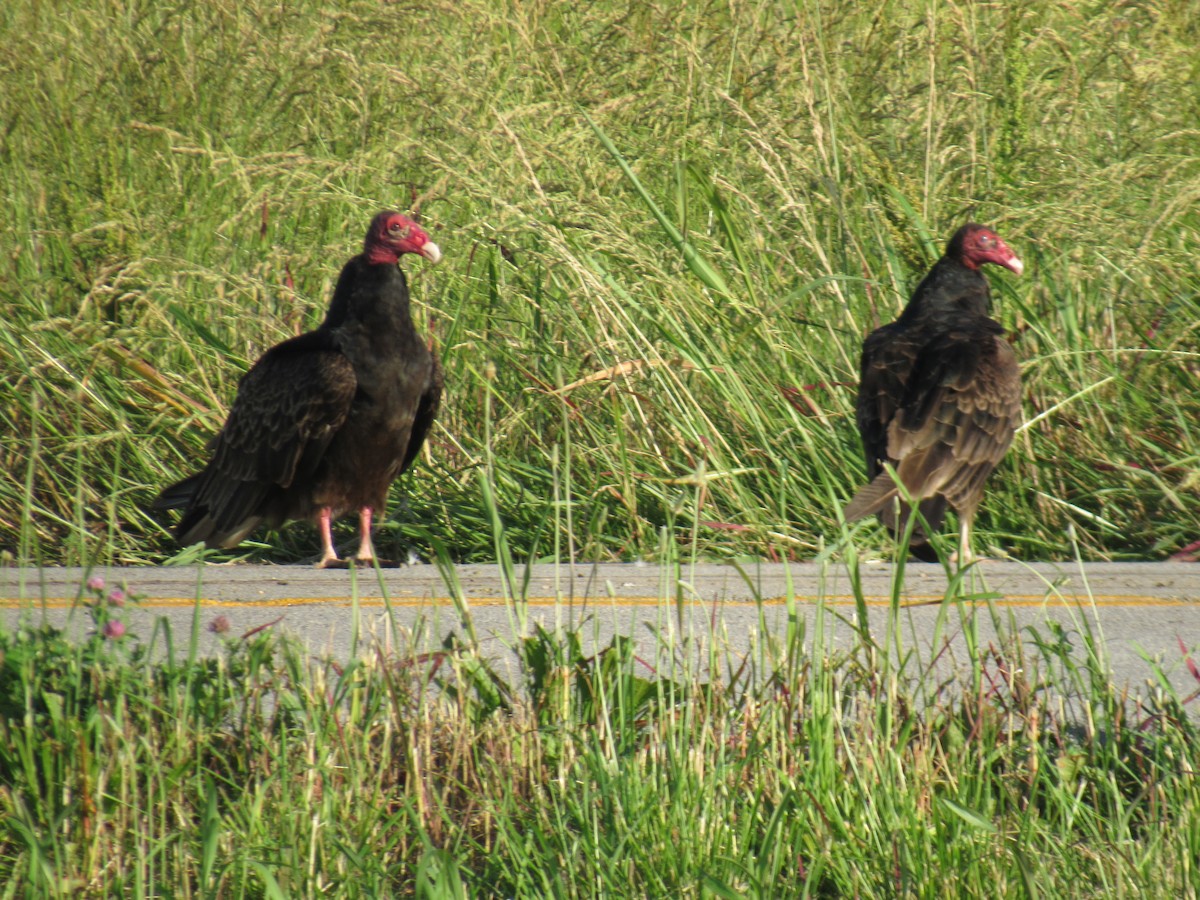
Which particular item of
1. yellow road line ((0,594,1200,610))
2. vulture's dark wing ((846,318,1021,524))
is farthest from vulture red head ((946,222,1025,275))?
yellow road line ((0,594,1200,610))

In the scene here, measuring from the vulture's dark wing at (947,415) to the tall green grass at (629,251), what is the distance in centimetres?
19

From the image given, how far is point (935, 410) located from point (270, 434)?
8.23 feet

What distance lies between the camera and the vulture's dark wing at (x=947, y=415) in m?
4.95

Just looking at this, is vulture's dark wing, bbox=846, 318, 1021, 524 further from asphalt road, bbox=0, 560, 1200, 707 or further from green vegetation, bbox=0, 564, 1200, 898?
green vegetation, bbox=0, 564, 1200, 898

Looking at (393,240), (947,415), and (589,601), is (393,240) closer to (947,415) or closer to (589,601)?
(589,601)

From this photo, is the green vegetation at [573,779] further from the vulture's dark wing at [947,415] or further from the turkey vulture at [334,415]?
the turkey vulture at [334,415]

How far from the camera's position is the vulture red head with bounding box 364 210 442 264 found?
523 centimetres

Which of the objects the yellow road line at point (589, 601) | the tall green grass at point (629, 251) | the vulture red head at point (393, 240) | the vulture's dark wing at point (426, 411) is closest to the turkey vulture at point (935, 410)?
the tall green grass at point (629, 251)

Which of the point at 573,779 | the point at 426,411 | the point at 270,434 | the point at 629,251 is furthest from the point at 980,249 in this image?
the point at 573,779

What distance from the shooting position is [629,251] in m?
5.35

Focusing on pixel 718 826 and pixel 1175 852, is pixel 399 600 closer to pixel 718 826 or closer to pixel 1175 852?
pixel 718 826

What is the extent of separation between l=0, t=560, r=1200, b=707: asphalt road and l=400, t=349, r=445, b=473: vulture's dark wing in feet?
2.49

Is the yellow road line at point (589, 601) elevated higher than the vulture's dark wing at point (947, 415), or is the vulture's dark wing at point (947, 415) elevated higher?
the vulture's dark wing at point (947, 415)

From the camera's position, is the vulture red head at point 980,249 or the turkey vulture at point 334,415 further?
the vulture red head at point 980,249
